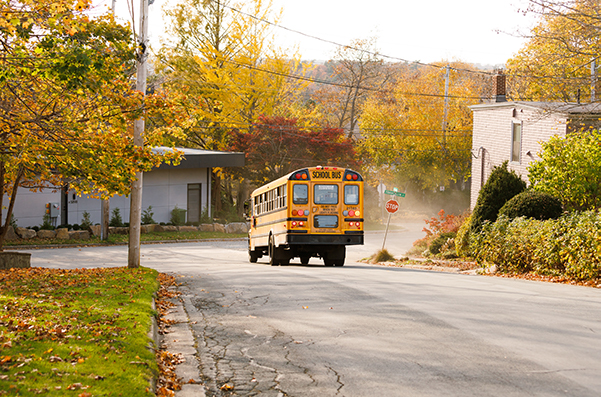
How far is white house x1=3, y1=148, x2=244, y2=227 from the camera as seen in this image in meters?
33.4

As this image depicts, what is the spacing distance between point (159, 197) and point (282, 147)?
1002 centimetres

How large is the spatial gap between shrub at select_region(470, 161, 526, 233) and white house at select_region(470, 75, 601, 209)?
410cm

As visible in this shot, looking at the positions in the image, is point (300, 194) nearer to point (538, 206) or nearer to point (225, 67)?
point (538, 206)

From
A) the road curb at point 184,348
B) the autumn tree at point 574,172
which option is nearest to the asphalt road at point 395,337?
the road curb at point 184,348

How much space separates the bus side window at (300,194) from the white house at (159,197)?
18477 millimetres

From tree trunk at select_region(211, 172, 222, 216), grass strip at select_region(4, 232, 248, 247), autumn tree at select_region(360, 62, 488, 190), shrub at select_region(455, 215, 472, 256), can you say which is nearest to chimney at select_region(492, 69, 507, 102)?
shrub at select_region(455, 215, 472, 256)

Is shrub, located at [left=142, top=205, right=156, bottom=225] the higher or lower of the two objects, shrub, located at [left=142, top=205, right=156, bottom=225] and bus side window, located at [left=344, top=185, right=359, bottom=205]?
the lower

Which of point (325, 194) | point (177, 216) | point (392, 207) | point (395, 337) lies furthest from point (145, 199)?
point (395, 337)

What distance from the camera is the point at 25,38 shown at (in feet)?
33.6

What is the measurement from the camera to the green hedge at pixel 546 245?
1462 centimetres

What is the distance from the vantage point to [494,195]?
22016 millimetres

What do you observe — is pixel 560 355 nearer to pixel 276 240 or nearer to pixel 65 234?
pixel 276 240

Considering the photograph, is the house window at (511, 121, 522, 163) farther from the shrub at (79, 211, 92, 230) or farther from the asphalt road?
the shrub at (79, 211, 92, 230)

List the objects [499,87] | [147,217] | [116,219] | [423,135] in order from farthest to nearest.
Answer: [423,135]
[147,217]
[116,219]
[499,87]
